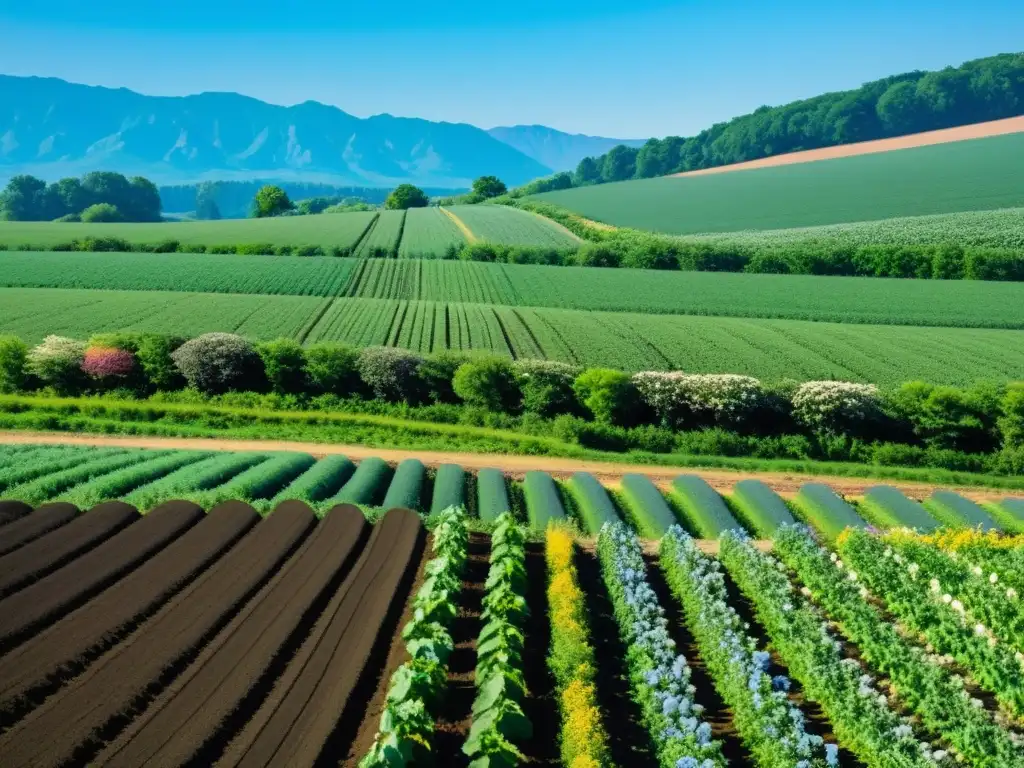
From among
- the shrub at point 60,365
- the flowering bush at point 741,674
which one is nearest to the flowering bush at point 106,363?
the shrub at point 60,365

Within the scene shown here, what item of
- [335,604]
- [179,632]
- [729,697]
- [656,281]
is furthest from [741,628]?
[656,281]

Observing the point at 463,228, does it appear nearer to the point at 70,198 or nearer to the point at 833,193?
the point at 833,193

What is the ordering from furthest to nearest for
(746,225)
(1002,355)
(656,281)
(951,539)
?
(746,225), (656,281), (1002,355), (951,539)

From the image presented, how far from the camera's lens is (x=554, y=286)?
62.2 metres

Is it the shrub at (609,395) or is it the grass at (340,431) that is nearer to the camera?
the grass at (340,431)

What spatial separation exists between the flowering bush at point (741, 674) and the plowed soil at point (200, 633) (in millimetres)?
6868

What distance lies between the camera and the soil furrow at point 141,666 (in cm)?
1226

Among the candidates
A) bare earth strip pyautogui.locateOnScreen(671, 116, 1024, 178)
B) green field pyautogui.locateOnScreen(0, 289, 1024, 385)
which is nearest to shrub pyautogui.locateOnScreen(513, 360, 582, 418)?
green field pyautogui.locateOnScreen(0, 289, 1024, 385)

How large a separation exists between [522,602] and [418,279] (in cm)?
5058

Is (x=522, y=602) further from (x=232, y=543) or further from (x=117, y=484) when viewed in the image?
(x=117, y=484)

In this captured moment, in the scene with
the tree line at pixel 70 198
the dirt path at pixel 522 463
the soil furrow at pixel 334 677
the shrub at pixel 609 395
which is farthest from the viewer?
the tree line at pixel 70 198

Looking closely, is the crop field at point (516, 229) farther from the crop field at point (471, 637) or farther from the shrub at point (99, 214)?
the shrub at point (99, 214)

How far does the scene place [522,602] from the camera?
56.0 ft

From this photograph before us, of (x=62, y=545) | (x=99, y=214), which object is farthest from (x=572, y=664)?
(x=99, y=214)
